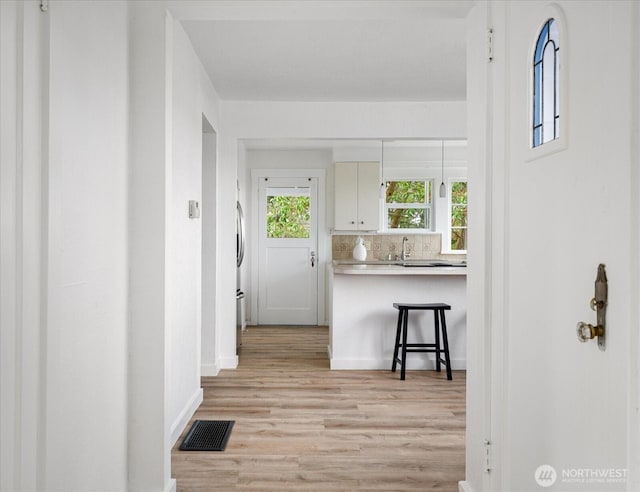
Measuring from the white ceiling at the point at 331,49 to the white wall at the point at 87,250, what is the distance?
0.53m

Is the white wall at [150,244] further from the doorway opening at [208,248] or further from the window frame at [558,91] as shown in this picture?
the doorway opening at [208,248]

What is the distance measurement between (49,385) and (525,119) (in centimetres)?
164

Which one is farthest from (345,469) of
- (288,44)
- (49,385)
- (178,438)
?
(288,44)

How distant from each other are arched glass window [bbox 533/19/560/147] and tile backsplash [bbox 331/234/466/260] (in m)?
5.11

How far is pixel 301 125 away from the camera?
169 inches

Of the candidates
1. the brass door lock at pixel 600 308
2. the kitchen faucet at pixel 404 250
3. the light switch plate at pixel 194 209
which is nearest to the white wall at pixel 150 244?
the light switch plate at pixel 194 209

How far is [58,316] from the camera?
1.36 meters

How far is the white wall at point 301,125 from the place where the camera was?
425cm

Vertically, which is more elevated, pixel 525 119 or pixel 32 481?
pixel 525 119

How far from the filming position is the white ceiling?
194cm

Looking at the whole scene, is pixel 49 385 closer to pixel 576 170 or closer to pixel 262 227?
pixel 576 170

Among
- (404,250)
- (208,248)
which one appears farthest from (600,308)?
(404,250)

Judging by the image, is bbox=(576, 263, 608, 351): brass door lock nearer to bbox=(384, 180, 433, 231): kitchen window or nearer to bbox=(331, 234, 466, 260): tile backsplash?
bbox=(331, 234, 466, 260): tile backsplash

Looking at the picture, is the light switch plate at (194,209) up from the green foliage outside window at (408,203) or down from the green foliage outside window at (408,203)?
down
